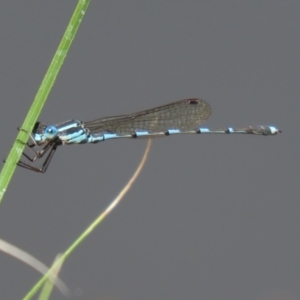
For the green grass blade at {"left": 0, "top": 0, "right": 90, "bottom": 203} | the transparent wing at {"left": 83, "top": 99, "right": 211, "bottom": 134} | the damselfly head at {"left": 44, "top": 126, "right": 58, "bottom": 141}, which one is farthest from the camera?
the transparent wing at {"left": 83, "top": 99, "right": 211, "bottom": 134}

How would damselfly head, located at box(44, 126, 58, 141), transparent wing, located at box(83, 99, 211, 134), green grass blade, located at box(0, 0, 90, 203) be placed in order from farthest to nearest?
transparent wing, located at box(83, 99, 211, 134) < damselfly head, located at box(44, 126, 58, 141) < green grass blade, located at box(0, 0, 90, 203)

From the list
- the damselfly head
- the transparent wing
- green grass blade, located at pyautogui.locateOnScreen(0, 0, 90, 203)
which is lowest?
green grass blade, located at pyautogui.locateOnScreen(0, 0, 90, 203)

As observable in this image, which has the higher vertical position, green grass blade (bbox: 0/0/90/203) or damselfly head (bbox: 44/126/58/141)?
damselfly head (bbox: 44/126/58/141)

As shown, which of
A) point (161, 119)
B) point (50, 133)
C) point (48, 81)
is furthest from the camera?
point (161, 119)

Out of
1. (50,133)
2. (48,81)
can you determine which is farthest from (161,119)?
(48,81)

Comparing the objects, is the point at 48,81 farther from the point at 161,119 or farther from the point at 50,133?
the point at 161,119

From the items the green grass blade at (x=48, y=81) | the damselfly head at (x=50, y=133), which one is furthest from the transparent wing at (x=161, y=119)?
the green grass blade at (x=48, y=81)

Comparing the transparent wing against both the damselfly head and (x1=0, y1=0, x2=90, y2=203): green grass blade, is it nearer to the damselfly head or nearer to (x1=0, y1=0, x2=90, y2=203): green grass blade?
the damselfly head


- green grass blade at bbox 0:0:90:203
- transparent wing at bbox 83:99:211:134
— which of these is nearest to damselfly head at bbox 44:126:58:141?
transparent wing at bbox 83:99:211:134

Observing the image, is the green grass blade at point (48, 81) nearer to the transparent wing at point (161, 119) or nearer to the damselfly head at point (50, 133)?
the damselfly head at point (50, 133)
